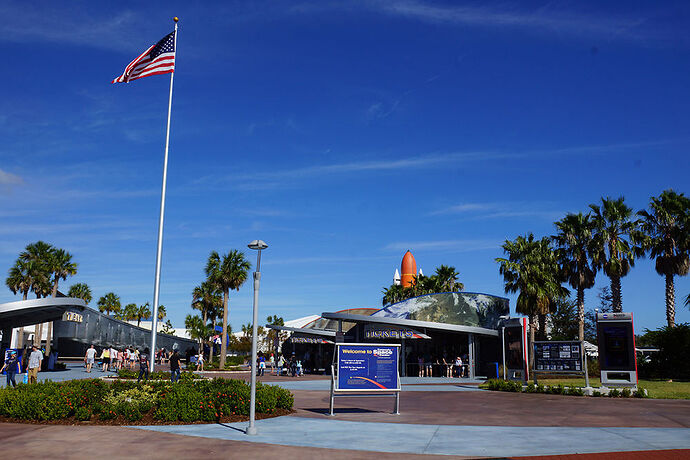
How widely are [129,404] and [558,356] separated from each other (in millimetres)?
18161

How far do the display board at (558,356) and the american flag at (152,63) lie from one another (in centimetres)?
1955

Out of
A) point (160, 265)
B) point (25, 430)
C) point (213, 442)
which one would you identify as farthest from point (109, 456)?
point (160, 265)

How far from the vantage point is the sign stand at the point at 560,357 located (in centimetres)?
2391

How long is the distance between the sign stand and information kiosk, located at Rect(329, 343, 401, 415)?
11.4 metres

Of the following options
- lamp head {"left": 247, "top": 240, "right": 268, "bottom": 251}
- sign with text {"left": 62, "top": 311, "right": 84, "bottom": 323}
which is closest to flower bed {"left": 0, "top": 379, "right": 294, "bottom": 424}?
lamp head {"left": 247, "top": 240, "right": 268, "bottom": 251}

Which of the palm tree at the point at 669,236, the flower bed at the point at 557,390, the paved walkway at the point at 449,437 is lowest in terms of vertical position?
the flower bed at the point at 557,390

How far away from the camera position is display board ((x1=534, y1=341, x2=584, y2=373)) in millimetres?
24016

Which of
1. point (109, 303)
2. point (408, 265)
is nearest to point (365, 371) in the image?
point (109, 303)

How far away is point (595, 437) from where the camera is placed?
1105 cm

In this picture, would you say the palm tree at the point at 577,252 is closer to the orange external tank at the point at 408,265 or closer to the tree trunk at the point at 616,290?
the tree trunk at the point at 616,290

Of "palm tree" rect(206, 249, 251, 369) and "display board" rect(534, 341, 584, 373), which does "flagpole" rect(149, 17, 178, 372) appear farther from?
"palm tree" rect(206, 249, 251, 369)

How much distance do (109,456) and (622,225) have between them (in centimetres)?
4116

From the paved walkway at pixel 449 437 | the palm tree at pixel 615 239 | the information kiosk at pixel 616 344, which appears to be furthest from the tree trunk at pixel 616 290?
the paved walkway at pixel 449 437

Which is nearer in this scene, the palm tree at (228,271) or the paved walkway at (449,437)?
the paved walkway at (449,437)
